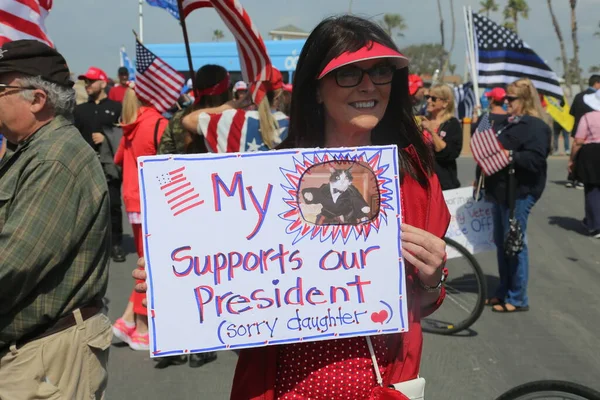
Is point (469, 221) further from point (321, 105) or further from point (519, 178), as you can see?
point (321, 105)

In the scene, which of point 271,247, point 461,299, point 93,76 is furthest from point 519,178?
point 93,76

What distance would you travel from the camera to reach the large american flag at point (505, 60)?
7812 mm

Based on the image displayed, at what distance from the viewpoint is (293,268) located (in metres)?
→ 1.75

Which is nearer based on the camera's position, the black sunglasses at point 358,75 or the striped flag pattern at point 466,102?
the black sunglasses at point 358,75

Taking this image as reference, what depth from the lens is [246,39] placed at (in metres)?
4.25

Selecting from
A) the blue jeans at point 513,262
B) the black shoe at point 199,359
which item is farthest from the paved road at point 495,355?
the blue jeans at point 513,262

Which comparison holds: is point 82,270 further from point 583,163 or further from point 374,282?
point 583,163

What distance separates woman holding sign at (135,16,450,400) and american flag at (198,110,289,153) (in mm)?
2360

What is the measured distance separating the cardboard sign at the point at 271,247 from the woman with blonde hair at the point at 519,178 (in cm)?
435

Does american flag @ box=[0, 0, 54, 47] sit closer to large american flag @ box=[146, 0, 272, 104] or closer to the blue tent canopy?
large american flag @ box=[146, 0, 272, 104]

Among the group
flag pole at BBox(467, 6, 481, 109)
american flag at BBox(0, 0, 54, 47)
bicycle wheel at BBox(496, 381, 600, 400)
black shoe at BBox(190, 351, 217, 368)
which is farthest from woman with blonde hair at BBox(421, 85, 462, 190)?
american flag at BBox(0, 0, 54, 47)

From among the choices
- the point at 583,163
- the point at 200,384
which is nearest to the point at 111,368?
the point at 200,384

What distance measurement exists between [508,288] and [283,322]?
4882mm

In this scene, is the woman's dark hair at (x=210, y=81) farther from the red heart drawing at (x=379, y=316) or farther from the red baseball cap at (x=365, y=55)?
the red heart drawing at (x=379, y=316)
